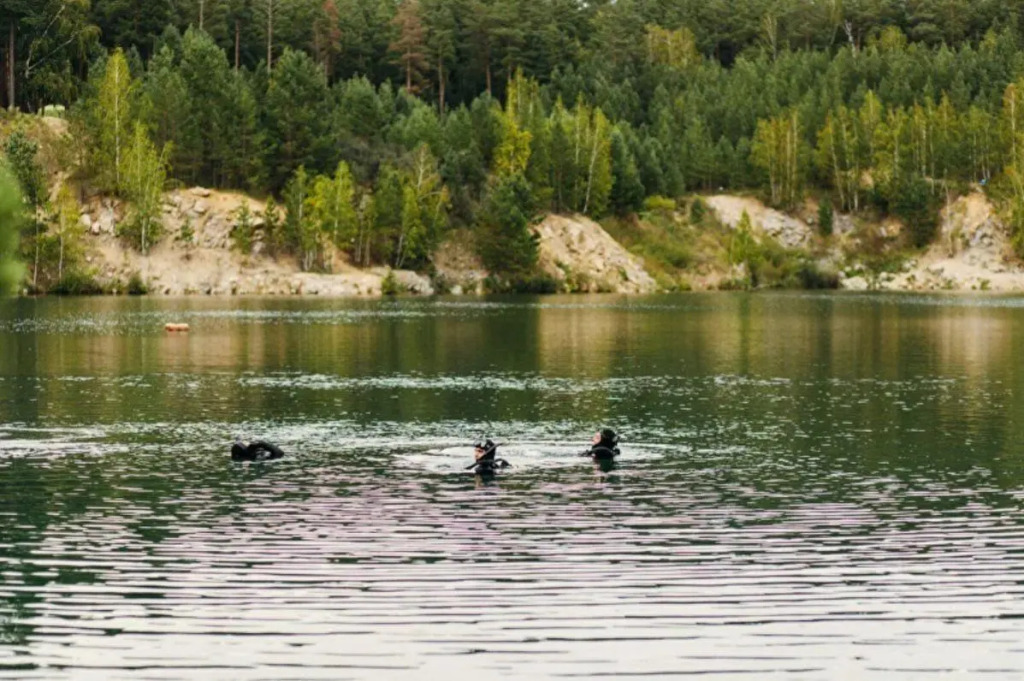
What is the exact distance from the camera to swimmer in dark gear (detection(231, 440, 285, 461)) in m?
56.5

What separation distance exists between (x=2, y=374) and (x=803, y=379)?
46.4m

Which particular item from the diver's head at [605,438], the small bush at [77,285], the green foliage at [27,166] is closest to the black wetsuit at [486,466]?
the diver's head at [605,438]

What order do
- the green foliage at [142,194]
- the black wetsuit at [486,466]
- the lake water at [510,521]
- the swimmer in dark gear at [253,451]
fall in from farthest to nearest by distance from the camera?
the green foliage at [142,194]
the swimmer in dark gear at [253,451]
the black wetsuit at [486,466]
the lake water at [510,521]

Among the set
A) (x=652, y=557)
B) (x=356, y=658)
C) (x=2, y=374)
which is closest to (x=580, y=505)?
(x=652, y=557)

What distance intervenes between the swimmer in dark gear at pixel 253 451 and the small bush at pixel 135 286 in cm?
14188

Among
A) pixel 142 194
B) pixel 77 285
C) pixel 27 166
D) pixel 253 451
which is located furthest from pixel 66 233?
pixel 253 451

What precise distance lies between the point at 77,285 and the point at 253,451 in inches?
5575

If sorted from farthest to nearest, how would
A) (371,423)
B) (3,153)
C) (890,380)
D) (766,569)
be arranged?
(3,153) < (890,380) < (371,423) < (766,569)

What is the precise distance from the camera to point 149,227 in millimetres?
194875

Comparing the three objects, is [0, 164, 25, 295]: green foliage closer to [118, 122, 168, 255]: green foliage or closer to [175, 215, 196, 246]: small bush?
[118, 122, 168, 255]: green foliage

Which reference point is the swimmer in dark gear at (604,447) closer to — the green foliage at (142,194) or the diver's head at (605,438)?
the diver's head at (605,438)

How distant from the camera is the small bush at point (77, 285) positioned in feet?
623

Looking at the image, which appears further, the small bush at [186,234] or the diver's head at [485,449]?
the small bush at [186,234]

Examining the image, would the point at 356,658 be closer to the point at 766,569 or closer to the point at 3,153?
the point at 766,569
